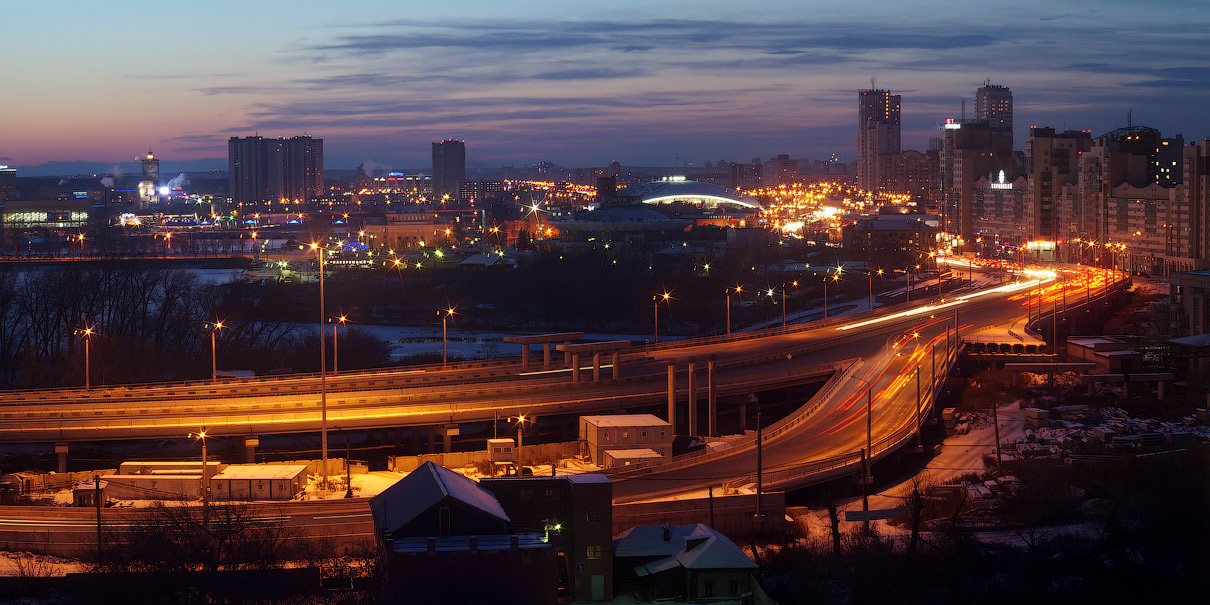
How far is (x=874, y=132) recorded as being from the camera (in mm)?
139375

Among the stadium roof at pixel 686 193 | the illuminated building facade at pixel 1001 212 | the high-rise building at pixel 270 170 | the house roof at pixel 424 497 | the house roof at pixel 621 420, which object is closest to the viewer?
the house roof at pixel 424 497

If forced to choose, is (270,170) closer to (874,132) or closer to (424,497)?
(874,132)

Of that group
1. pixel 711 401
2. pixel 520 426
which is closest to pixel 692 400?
pixel 711 401

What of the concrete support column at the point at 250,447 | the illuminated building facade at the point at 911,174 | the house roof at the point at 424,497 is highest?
the illuminated building facade at the point at 911,174

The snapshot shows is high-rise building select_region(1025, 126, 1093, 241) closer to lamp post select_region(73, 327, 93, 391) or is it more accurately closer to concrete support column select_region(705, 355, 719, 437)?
concrete support column select_region(705, 355, 719, 437)

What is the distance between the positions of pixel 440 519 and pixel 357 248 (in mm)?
60658

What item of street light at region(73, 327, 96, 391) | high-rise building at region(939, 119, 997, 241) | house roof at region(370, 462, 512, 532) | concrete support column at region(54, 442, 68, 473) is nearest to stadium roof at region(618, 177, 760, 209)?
Answer: high-rise building at region(939, 119, 997, 241)

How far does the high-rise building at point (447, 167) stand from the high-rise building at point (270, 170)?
66.3 ft

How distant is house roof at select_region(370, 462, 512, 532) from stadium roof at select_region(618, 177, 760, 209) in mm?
73599

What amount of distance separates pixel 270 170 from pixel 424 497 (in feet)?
462

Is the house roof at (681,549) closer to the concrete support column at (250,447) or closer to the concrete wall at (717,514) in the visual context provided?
the concrete wall at (717,514)

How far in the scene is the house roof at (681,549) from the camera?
40.2ft

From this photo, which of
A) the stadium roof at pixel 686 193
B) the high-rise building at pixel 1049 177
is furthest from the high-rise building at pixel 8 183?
the high-rise building at pixel 1049 177

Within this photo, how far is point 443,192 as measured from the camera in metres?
165
